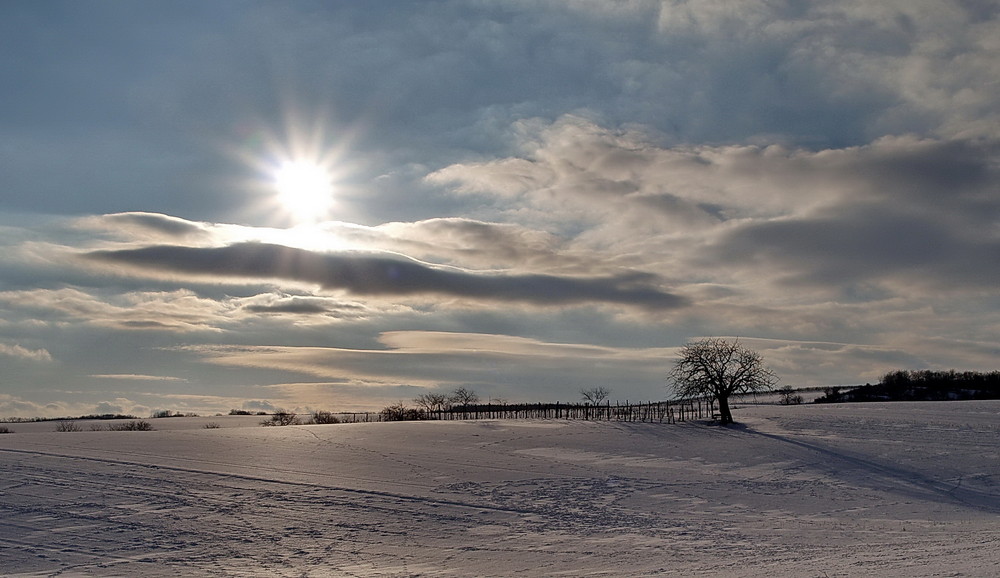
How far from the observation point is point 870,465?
37.1 meters

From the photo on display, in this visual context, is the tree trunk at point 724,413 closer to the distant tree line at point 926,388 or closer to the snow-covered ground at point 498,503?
the snow-covered ground at point 498,503

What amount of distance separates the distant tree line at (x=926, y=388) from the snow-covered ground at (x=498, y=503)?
49.1 metres

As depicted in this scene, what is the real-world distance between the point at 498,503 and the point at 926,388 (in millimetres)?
90463

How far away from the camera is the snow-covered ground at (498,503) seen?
19797 millimetres

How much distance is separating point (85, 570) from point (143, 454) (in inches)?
615

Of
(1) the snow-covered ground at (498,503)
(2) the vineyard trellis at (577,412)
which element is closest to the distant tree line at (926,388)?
(2) the vineyard trellis at (577,412)

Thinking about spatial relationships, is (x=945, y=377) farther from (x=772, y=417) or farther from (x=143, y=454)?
(x=143, y=454)

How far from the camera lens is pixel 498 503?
27.5 m

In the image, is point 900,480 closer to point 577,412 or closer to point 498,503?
point 498,503

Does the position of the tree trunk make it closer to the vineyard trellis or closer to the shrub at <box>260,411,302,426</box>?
the vineyard trellis

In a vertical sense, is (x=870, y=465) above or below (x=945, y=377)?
below

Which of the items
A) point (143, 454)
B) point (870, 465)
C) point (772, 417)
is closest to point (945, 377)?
point (772, 417)

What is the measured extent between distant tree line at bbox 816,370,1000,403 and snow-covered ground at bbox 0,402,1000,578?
49138mm

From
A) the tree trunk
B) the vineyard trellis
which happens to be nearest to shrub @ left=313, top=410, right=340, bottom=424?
the vineyard trellis
